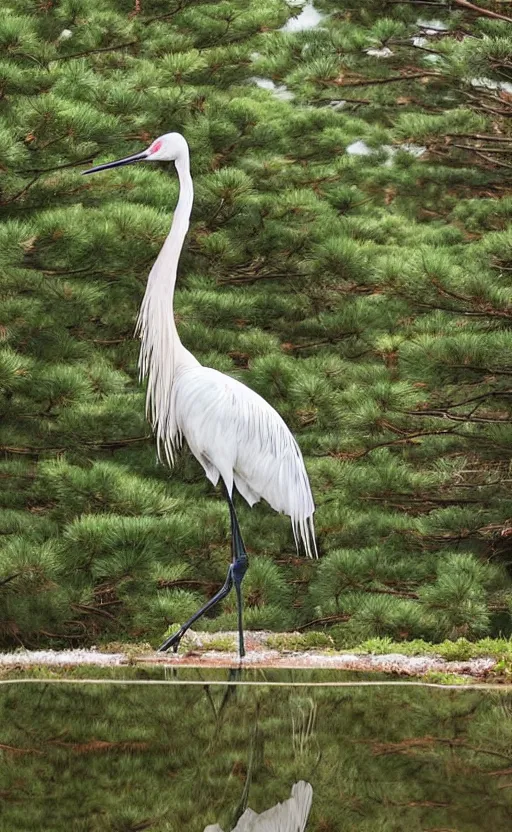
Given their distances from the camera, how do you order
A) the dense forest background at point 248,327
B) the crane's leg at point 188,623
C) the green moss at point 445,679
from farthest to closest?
the dense forest background at point 248,327 < the crane's leg at point 188,623 < the green moss at point 445,679

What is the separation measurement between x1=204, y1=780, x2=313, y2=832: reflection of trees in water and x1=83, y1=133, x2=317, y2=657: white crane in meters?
2.43

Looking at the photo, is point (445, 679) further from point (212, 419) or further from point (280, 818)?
point (280, 818)

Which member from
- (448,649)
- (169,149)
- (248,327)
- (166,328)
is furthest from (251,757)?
(248,327)

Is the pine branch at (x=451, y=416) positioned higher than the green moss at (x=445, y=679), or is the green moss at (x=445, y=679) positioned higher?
the green moss at (x=445, y=679)

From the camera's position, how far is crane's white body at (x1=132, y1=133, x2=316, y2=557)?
15.9 ft

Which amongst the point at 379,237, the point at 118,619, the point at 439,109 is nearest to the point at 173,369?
the point at 118,619

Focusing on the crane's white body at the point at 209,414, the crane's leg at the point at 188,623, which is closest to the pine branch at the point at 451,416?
the crane's white body at the point at 209,414

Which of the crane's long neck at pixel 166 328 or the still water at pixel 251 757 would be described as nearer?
the still water at pixel 251 757

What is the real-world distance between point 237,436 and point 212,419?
0.38ft

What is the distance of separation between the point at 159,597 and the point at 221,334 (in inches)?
66.8

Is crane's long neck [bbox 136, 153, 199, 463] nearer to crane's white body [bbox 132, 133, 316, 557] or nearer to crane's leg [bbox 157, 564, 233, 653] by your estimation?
crane's white body [bbox 132, 133, 316, 557]

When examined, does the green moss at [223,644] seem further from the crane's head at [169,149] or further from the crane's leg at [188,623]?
the crane's head at [169,149]

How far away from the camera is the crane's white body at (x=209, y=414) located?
4859 millimetres

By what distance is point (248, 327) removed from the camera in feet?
24.3
